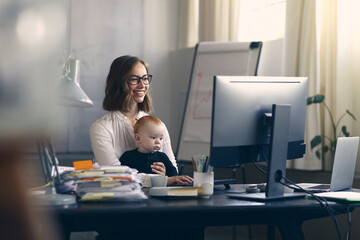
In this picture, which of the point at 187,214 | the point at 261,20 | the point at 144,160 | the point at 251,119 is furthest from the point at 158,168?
the point at 261,20

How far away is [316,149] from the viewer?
11.4 ft

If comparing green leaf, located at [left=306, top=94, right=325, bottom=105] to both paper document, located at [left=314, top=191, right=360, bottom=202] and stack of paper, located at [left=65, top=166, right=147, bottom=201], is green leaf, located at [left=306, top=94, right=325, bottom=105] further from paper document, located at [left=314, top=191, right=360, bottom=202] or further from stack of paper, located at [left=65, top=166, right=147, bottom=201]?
stack of paper, located at [left=65, top=166, right=147, bottom=201]

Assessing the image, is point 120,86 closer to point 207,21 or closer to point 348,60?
point 348,60

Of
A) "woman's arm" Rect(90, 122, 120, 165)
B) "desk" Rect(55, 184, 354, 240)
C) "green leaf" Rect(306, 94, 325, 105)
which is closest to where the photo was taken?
"desk" Rect(55, 184, 354, 240)

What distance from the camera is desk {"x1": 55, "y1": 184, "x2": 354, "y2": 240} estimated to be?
1514mm

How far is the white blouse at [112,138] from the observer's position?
2541 millimetres

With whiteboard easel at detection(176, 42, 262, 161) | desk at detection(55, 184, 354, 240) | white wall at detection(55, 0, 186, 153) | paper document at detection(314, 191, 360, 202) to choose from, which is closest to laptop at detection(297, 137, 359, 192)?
paper document at detection(314, 191, 360, 202)

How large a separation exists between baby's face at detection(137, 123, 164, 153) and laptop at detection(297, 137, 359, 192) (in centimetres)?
76

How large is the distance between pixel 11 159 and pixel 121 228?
55.3 inches

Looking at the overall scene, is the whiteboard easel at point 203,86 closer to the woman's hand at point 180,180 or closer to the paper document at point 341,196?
the woman's hand at point 180,180

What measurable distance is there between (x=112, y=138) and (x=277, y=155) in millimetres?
1083

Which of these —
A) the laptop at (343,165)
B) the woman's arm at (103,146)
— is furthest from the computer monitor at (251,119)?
the woman's arm at (103,146)

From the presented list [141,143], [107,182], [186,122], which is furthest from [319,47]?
[107,182]

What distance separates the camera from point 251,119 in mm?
1885
